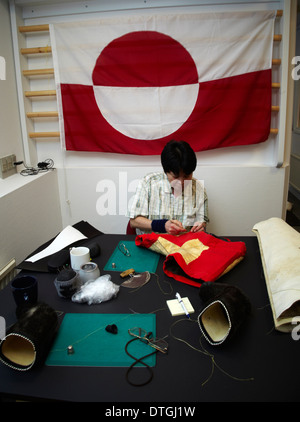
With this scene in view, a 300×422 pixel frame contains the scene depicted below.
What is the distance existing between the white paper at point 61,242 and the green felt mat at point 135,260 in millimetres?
224

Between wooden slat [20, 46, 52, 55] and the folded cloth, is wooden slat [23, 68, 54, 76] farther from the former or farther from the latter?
the folded cloth

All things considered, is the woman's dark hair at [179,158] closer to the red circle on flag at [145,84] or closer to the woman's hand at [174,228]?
the woman's hand at [174,228]

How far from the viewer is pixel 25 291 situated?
3.68ft

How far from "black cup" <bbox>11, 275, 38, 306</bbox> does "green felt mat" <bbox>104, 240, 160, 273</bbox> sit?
0.34m

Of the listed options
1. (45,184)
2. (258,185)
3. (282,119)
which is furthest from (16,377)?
(282,119)

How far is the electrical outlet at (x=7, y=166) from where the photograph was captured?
2.35m

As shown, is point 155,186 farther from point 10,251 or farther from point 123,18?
point 123,18

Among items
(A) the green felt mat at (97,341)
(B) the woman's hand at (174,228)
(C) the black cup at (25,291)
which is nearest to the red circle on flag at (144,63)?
(B) the woman's hand at (174,228)

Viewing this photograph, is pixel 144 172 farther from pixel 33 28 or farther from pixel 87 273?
pixel 87 273

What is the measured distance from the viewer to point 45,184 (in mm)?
2600

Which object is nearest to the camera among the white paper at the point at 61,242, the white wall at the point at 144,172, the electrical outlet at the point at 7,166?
the white paper at the point at 61,242

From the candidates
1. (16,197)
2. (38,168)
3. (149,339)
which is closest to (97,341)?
(149,339)

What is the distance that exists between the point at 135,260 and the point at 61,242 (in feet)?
1.29
